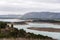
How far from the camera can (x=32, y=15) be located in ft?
473

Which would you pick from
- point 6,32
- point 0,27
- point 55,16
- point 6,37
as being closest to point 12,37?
point 6,37

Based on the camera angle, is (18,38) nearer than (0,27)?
Yes

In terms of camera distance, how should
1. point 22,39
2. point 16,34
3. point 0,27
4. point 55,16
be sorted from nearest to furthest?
point 22,39 < point 16,34 < point 0,27 < point 55,16

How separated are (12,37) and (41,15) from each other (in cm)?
11343

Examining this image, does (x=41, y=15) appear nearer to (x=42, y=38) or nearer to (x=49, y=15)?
(x=49, y=15)

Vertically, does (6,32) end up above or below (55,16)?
above

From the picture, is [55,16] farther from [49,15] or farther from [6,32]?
[6,32]

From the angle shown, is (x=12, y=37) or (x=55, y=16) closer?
(x=12, y=37)

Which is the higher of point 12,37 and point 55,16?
point 12,37

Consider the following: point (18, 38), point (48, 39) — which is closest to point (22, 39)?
point (18, 38)

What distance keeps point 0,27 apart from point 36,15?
356ft

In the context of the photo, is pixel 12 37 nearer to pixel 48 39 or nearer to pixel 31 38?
pixel 31 38

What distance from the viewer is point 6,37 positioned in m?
30.0

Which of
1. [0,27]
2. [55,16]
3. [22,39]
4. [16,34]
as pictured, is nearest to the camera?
[22,39]
